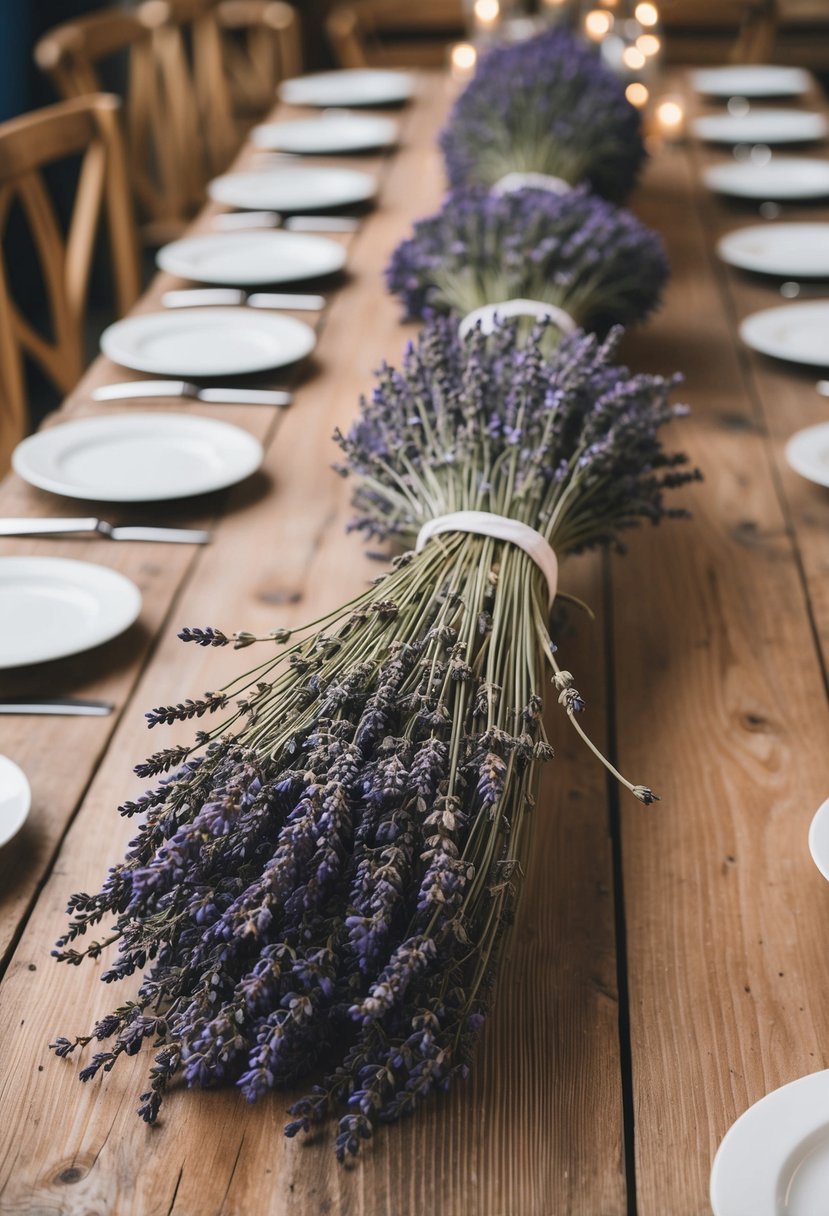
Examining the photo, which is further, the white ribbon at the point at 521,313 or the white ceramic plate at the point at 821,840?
the white ribbon at the point at 521,313

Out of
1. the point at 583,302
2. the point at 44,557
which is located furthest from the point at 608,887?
the point at 583,302

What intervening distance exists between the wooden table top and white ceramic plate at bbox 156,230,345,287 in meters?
0.43

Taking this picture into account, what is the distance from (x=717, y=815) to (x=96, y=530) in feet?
2.18

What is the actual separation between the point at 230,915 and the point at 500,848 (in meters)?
0.17

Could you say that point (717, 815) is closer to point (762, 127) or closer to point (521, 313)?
point (521, 313)

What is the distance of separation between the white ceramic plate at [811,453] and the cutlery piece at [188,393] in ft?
1.97

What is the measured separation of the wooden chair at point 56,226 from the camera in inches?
77.5

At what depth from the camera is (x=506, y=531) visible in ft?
3.13

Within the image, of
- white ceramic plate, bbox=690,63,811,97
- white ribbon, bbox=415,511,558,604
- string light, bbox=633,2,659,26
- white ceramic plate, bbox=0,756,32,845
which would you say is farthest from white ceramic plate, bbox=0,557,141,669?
white ceramic plate, bbox=690,63,811,97

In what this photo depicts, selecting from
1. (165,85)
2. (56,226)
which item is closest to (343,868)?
(56,226)

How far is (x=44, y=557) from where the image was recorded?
1136mm

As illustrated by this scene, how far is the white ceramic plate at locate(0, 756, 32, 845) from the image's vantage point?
0.82 m

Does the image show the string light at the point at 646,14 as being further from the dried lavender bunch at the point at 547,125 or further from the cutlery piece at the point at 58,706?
the cutlery piece at the point at 58,706

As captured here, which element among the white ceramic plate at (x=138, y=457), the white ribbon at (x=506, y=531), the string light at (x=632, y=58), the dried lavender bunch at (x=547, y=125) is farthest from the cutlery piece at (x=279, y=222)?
the white ribbon at (x=506, y=531)
